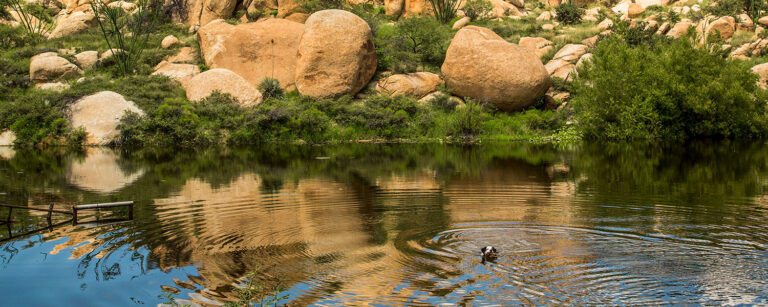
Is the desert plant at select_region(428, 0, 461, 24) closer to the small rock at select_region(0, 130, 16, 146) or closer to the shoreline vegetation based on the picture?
the shoreline vegetation

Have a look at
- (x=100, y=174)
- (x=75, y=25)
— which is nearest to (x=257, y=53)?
(x=100, y=174)

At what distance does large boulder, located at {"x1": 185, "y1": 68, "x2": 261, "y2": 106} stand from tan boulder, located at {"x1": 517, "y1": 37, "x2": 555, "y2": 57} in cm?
1627

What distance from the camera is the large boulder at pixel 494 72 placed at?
97.5 ft

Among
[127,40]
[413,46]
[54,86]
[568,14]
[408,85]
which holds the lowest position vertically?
[408,85]

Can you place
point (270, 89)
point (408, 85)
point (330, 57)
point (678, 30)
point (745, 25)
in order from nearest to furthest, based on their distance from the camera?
point (330, 57) → point (270, 89) → point (408, 85) → point (678, 30) → point (745, 25)

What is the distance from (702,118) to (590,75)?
5.24m

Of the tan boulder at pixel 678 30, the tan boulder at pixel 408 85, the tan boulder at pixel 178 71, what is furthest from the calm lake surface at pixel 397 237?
the tan boulder at pixel 678 30

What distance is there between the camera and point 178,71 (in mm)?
34688

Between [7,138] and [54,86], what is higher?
[54,86]

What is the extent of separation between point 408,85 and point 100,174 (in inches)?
694

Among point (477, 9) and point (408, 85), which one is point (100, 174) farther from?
point (477, 9)

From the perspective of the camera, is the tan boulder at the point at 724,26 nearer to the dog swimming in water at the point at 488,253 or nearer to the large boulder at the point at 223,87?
the large boulder at the point at 223,87

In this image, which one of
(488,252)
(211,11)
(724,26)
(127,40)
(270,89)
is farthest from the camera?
(211,11)

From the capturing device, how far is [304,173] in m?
16.7
